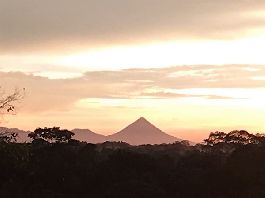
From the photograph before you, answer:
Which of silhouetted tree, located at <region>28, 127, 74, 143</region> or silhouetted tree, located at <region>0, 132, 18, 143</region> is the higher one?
silhouetted tree, located at <region>28, 127, 74, 143</region>

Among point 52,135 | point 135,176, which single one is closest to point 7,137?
point 135,176

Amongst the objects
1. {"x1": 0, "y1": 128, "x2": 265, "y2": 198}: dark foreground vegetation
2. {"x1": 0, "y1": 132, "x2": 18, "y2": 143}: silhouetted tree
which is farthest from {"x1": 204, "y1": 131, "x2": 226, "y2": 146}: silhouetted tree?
{"x1": 0, "y1": 132, "x2": 18, "y2": 143}: silhouetted tree

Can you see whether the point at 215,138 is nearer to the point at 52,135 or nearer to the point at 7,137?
the point at 52,135

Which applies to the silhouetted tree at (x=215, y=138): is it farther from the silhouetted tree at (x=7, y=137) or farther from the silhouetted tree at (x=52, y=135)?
the silhouetted tree at (x=7, y=137)

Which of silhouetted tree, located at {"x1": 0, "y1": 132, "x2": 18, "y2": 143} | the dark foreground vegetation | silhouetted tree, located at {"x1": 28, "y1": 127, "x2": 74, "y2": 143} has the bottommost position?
the dark foreground vegetation

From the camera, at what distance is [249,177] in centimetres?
5534

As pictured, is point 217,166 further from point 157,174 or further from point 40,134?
point 40,134

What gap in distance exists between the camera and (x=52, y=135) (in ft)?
303

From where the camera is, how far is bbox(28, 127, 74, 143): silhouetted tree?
90062 mm

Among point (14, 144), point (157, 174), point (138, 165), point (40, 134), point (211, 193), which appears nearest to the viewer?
point (14, 144)

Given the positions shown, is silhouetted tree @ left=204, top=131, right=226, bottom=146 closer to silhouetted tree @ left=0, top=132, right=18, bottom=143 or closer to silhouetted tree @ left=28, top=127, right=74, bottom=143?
silhouetted tree @ left=28, top=127, right=74, bottom=143

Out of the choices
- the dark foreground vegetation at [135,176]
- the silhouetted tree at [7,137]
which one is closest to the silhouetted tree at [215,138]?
the dark foreground vegetation at [135,176]

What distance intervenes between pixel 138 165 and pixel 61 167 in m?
9.89

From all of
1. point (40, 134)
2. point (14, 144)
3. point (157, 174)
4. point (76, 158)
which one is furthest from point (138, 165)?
point (14, 144)
